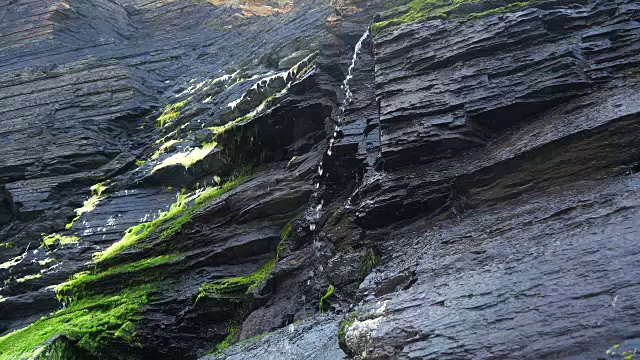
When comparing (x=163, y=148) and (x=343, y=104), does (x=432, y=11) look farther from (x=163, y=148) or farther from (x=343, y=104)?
(x=163, y=148)

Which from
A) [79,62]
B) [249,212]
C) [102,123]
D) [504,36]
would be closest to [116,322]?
[249,212]

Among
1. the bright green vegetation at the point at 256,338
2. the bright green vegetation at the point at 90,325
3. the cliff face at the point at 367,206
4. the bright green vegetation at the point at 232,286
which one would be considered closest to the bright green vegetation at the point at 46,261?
the cliff face at the point at 367,206

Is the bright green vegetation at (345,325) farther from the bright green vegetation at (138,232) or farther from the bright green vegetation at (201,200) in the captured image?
the bright green vegetation at (138,232)

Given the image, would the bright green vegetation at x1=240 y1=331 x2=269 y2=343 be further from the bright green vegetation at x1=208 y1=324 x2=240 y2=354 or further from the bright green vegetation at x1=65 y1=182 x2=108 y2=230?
the bright green vegetation at x1=65 y1=182 x2=108 y2=230

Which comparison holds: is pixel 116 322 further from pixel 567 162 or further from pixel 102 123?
pixel 102 123

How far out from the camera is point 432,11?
48.0 ft

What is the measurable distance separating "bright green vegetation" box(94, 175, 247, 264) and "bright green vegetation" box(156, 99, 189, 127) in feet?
22.2

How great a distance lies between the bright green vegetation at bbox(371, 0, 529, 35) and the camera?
13071 mm

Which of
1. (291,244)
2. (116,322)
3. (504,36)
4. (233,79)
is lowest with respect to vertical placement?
(116,322)

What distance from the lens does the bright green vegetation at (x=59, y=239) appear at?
1541 cm

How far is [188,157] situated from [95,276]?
5.25 m

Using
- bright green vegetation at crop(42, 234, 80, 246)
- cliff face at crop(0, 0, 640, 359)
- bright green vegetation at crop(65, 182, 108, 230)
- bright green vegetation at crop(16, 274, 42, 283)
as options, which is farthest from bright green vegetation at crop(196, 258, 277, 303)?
bright green vegetation at crop(65, 182, 108, 230)

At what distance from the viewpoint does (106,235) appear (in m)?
15.4

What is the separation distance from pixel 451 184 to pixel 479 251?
1897 millimetres
